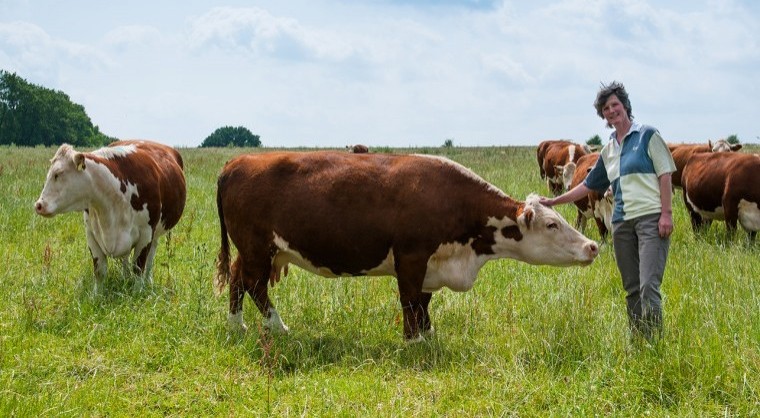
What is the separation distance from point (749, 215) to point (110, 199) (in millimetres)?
8760

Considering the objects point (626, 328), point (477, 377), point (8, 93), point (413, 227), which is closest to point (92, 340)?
point (413, 227)

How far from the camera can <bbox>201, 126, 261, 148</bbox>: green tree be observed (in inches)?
3656

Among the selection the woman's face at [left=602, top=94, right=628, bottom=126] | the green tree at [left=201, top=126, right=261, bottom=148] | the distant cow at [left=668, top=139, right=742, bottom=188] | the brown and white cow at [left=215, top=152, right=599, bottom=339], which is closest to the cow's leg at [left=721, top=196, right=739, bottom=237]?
the distant cow at [left=668, top=139, right=742, bottom=188]

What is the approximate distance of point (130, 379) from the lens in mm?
5391

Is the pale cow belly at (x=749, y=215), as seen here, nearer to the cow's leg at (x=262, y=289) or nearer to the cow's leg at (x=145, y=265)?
the cow's leg at (x=262, y=289)

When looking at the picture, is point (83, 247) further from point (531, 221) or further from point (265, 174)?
point (531, 221)

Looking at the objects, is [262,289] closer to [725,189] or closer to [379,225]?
[379,225]

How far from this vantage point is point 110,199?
303 inches

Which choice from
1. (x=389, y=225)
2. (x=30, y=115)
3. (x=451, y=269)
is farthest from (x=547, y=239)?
(x=30, y=115)

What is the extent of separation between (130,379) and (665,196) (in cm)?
433

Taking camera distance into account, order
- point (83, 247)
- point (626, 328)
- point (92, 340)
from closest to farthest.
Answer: point (626, 328) < point (92, 340) < point (83, 247)

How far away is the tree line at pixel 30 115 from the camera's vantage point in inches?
2874

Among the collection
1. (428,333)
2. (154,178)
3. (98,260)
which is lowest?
(428,333)

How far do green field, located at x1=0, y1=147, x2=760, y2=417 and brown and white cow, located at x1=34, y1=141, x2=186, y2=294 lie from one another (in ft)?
1.24
